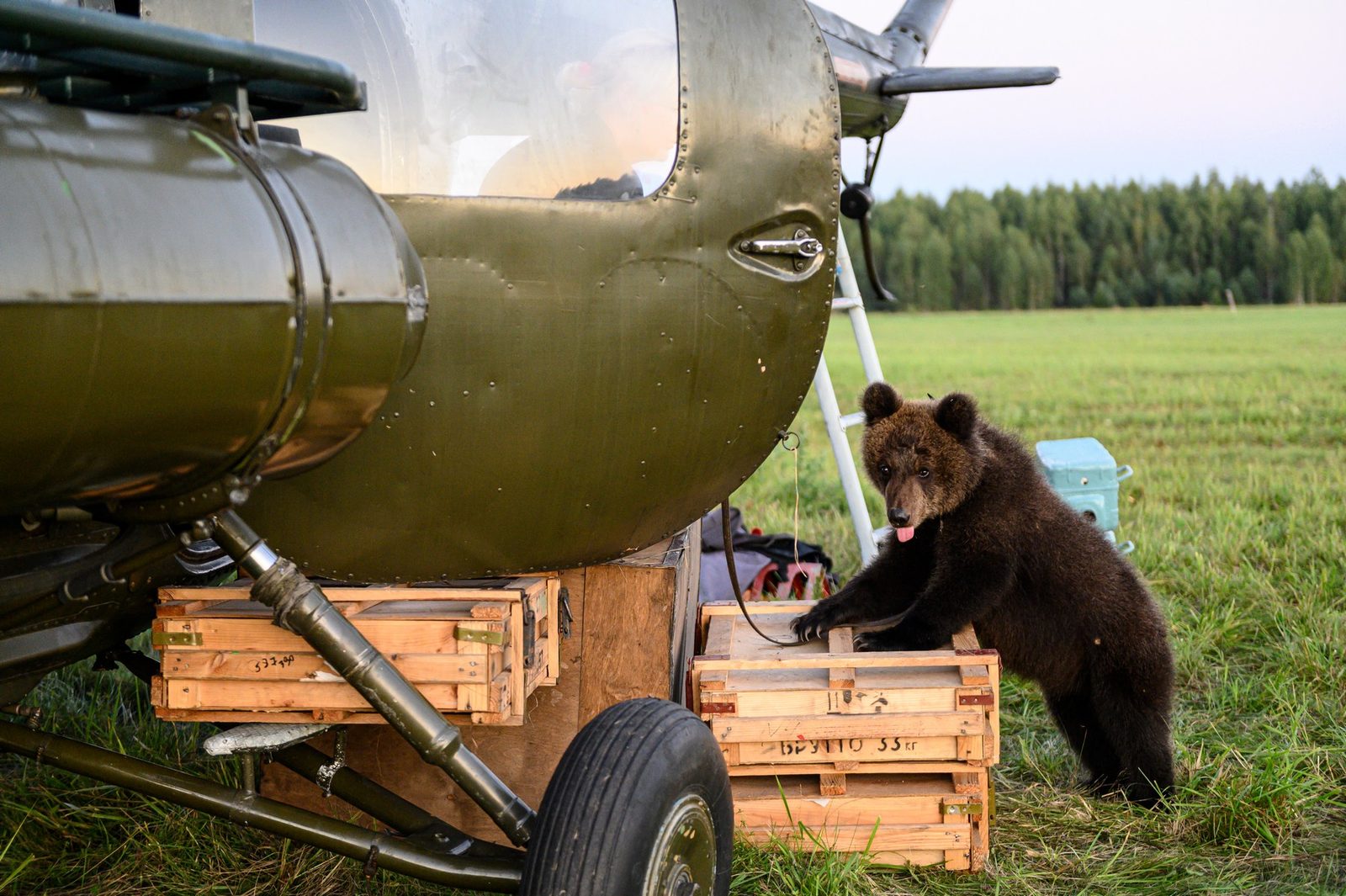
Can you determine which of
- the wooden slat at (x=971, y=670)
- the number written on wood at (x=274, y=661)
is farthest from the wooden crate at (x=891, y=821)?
the number written on wood at (x=274, y=661)

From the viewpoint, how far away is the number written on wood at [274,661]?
2678 mm

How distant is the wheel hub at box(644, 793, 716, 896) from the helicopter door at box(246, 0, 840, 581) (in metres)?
0.75

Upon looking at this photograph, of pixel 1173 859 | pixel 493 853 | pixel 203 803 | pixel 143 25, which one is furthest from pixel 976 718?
pixel 143 25

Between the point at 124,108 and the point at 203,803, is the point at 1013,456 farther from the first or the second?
the point at 124,108

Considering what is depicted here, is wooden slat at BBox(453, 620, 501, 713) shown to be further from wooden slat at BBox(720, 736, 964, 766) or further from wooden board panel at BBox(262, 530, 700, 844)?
wooden slat at BBox(720, 736, 964, 766)

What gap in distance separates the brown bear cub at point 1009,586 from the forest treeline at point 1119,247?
3707cm

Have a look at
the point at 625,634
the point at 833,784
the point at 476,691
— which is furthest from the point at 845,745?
the point at 476,691

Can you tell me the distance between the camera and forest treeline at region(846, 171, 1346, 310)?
147 ft

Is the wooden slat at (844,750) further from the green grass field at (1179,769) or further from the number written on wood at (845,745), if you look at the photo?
the green grass field at (1179,769)

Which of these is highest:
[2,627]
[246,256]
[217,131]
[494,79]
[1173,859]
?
[494,79]

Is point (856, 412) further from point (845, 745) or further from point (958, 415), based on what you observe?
point (845, 745)

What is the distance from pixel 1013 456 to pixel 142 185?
113 inches

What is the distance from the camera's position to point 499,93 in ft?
8.85

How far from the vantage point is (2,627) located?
2.41 metres
